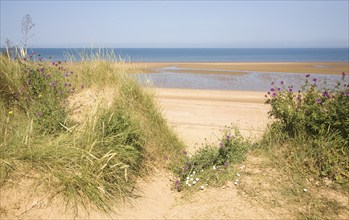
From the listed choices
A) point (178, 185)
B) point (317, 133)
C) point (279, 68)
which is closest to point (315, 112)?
point (317, 133)

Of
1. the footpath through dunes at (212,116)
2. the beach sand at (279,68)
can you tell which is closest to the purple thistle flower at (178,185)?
the footpath through dunes at (212,116)

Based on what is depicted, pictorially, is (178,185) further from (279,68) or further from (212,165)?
(279,68)

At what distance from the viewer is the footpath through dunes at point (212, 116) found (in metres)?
7.59

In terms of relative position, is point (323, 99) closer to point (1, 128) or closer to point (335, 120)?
point (335, 120)

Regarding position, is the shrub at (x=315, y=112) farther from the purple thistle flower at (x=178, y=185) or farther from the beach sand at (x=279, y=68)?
the beach sand at (x=279, y=68)

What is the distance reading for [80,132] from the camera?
4.66 m

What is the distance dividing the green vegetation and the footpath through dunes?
0.82 meters

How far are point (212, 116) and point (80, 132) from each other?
234 inches

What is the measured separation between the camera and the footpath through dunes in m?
7.59

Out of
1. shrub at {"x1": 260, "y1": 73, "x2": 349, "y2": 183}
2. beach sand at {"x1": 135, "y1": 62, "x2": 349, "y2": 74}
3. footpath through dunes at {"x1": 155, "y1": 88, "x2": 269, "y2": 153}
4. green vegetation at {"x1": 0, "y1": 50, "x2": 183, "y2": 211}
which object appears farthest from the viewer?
beach sand at {"x1": 135, "y1": 62, "x2": 349, "y2": 74}

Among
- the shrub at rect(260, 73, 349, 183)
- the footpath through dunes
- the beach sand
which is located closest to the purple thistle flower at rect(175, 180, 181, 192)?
the footpath through dunes

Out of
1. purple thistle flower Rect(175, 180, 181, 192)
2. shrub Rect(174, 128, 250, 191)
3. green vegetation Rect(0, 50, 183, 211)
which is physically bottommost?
purple thistle flower Rect(175, 180, 181, 192)

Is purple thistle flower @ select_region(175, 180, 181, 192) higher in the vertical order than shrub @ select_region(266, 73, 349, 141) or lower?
lower

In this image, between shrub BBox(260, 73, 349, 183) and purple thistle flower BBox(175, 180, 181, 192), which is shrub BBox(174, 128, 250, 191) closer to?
purple thistle flower BBox(175, 180, 181, 192)
